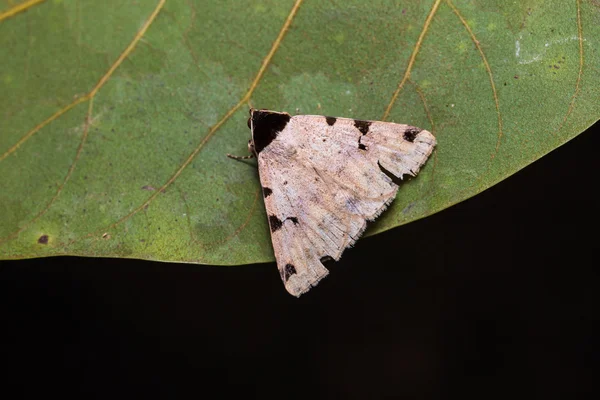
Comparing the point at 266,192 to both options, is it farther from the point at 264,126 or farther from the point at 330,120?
the point at 330,120

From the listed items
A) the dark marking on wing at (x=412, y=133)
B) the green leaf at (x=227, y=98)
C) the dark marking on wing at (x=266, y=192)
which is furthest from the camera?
the dark marking on wing at (x=266, y=192)

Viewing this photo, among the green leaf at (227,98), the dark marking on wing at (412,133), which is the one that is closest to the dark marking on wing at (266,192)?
the green leaf at (227,98)

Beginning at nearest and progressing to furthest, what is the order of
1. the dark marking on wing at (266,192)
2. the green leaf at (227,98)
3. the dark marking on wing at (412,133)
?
1. the green leaf at (227,98)
2. the dark marking on wing at (412,133)
3. the dark marking on wing at (266,192)

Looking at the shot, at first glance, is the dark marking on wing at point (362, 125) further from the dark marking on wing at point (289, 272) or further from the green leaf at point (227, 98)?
the dark marking on wing at point (289, 272)

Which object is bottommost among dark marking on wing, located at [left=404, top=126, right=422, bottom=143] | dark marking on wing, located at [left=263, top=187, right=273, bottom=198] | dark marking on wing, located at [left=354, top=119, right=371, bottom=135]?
dark marking on wing, located at [left=263, top=187, right=273, bottom=198]

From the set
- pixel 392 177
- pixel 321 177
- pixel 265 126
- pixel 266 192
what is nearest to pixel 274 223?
pixel 266 192

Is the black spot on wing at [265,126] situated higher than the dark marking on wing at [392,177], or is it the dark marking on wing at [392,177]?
the black spot on wing at [265,126]

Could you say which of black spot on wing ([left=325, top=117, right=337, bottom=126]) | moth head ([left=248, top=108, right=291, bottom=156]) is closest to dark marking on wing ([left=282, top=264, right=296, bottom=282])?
moth head ([left=248, top=108, right=291, bottom=156])

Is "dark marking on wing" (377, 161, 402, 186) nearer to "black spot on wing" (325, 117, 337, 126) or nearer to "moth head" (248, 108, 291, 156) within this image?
"black spot on wing" (325, 117, 337, 126)

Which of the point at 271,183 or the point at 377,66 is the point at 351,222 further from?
the point at 377,66
